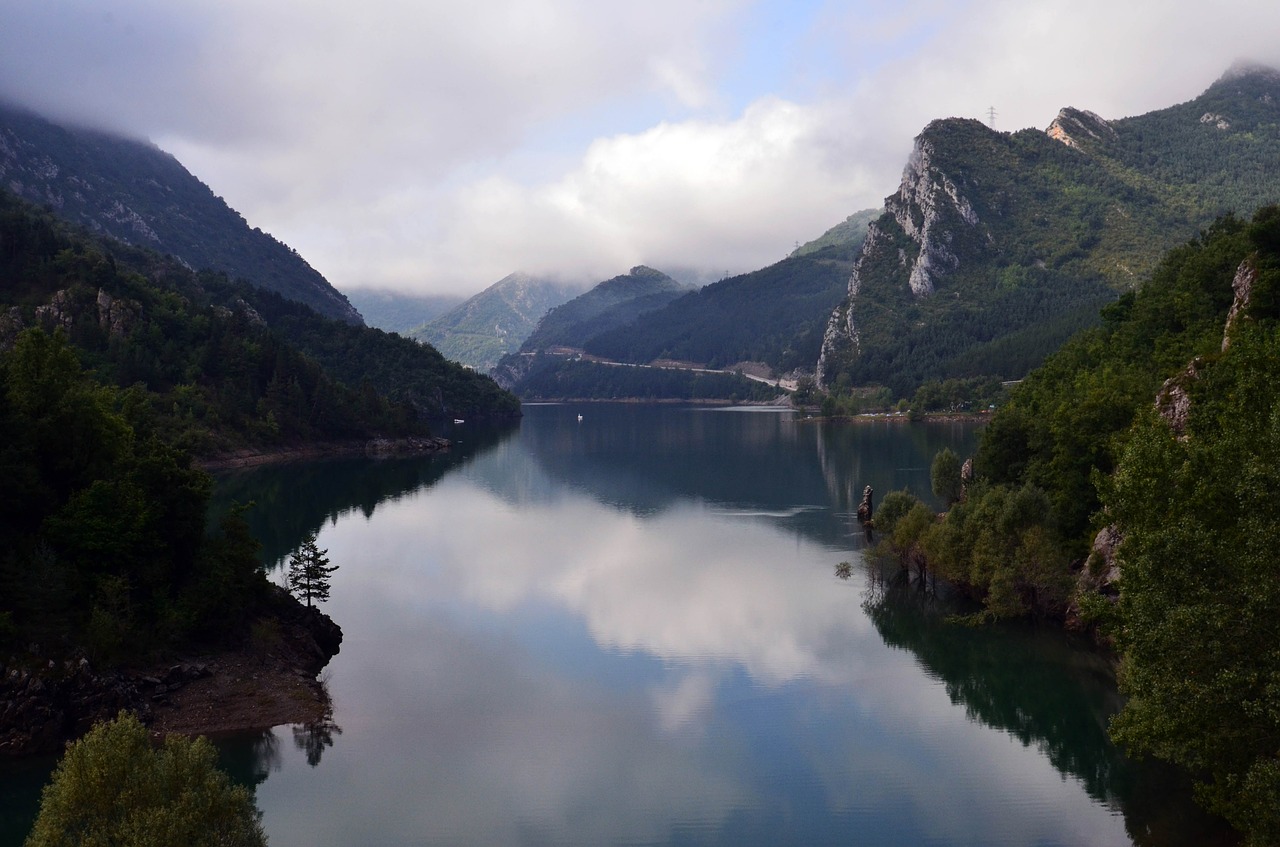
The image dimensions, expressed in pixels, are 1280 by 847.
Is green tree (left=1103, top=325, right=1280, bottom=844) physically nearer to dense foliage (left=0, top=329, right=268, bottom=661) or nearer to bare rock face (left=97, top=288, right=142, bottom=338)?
dense foliage (left=0, top=329, right=268, bottom=661)

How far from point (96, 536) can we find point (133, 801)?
1988cm

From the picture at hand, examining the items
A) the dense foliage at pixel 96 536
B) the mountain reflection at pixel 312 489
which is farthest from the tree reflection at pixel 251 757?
the mountain reflection at pixel 312 489

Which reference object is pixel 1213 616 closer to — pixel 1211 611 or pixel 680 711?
pixel 1211 611

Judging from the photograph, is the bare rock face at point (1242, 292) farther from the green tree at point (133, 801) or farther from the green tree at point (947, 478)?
the green tree at point (133, 801)

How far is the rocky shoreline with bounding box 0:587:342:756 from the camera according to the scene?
102 ft

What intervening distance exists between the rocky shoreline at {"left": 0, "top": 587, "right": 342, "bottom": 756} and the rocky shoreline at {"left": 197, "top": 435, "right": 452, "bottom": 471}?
75.7 metres

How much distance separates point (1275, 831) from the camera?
69.5 ft

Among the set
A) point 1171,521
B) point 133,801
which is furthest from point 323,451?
point 1171,521

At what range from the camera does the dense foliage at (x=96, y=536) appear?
3378 centimetres

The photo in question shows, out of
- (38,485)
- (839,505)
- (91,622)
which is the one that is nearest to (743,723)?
(91,622)

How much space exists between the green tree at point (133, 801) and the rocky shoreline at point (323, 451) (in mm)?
93759

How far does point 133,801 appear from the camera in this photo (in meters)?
19.6

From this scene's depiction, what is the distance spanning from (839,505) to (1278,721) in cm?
6318

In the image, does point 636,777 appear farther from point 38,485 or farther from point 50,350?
point 50,350
